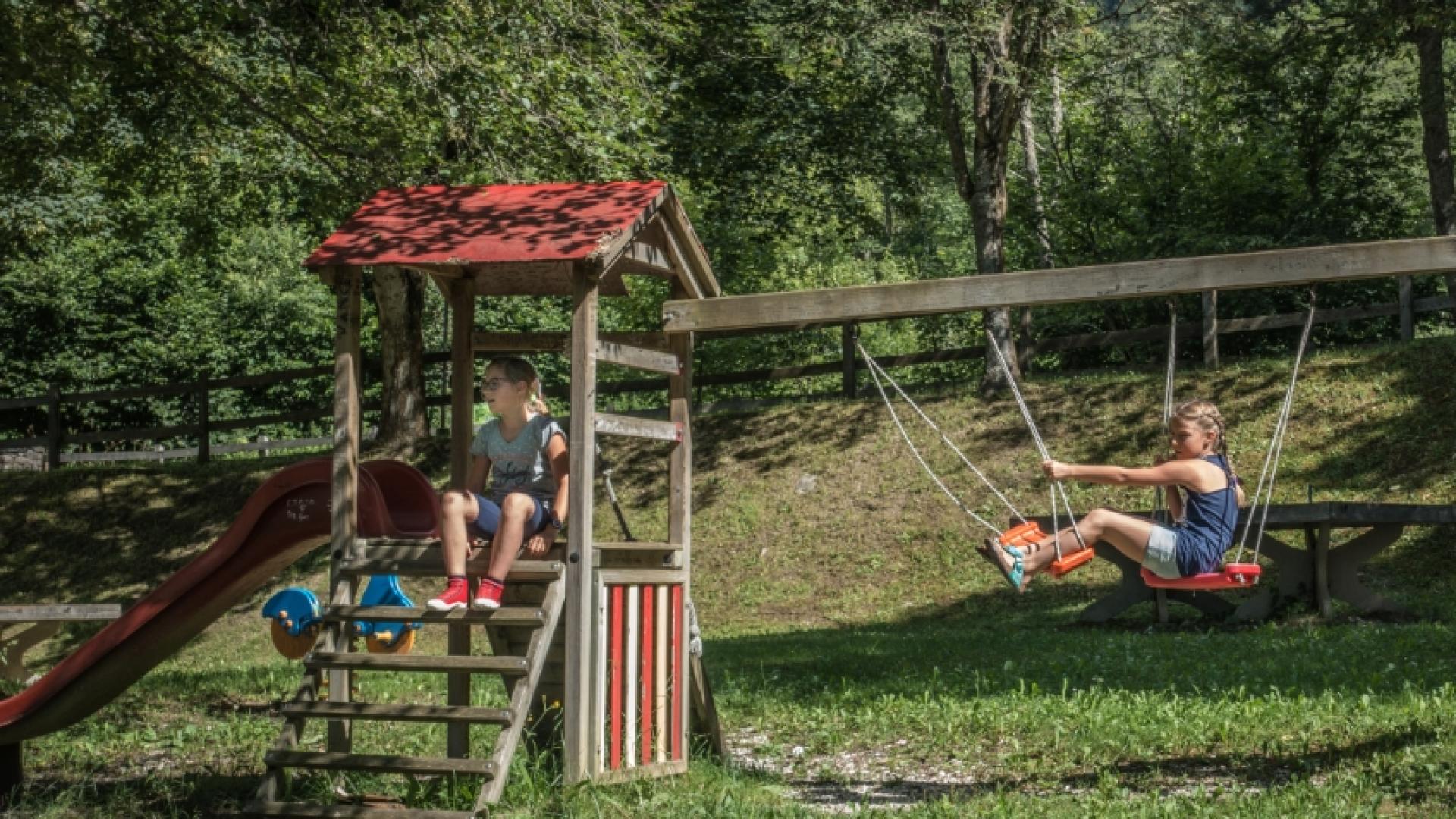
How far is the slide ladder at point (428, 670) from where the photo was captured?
6.20 metres

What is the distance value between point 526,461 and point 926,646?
568 centimetres

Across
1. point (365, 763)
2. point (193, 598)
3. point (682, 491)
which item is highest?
point (682, 491)

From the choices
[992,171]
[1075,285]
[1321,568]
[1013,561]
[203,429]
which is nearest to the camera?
[1075,285]

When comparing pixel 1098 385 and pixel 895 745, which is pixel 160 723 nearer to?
pixel 895 745

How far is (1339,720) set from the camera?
7.46m

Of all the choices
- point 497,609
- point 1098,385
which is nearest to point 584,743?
point 497,609

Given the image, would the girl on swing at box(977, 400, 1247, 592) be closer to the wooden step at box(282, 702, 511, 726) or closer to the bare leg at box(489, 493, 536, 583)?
the bare leg at box(489, 493, 536, 583)

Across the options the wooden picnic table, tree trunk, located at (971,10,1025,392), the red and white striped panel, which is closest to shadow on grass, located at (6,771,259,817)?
the red and white striped panel

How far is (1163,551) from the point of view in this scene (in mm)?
6867

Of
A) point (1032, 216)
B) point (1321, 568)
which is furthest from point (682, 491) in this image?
A: point (1032, 216)

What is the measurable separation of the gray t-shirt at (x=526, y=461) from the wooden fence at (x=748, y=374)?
1144 centimetres

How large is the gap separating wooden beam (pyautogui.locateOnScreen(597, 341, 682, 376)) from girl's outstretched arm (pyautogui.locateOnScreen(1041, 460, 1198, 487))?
1969 mm

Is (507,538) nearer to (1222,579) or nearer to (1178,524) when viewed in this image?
(1178,524)

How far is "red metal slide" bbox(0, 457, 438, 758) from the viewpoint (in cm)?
736
